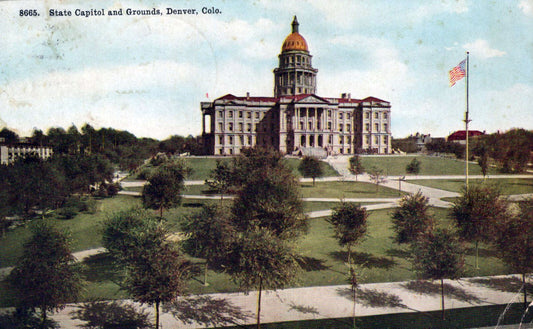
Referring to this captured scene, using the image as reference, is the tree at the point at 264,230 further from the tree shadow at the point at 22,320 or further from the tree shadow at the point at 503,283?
the tree shadow at the point at 503,283

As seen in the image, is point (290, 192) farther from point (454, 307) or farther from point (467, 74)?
point (467, 74)

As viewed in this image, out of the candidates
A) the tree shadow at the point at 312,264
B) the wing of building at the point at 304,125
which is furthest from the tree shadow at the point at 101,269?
the wing of building at the point at 304,125

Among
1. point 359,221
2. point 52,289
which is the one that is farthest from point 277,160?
point 52,289

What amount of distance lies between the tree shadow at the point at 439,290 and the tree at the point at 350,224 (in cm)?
400

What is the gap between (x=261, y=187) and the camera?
77.6ft

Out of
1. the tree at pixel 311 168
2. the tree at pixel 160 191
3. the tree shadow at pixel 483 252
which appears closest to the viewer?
the tree shadow at pixel 483 252

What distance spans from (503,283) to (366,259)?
7.98 m

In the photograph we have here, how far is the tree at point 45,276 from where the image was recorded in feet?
47.4

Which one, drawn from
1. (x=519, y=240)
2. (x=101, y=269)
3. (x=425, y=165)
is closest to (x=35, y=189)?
(x=101, y=269)

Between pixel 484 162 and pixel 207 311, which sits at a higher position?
pixel 484 162

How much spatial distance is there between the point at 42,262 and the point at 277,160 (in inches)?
1010

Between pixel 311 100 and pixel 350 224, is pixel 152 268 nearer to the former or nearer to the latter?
pixel 350 224

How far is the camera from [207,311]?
53.1 ft

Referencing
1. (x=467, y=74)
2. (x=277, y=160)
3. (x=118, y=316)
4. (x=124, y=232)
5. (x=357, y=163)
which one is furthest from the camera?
(x=357, y=163)
